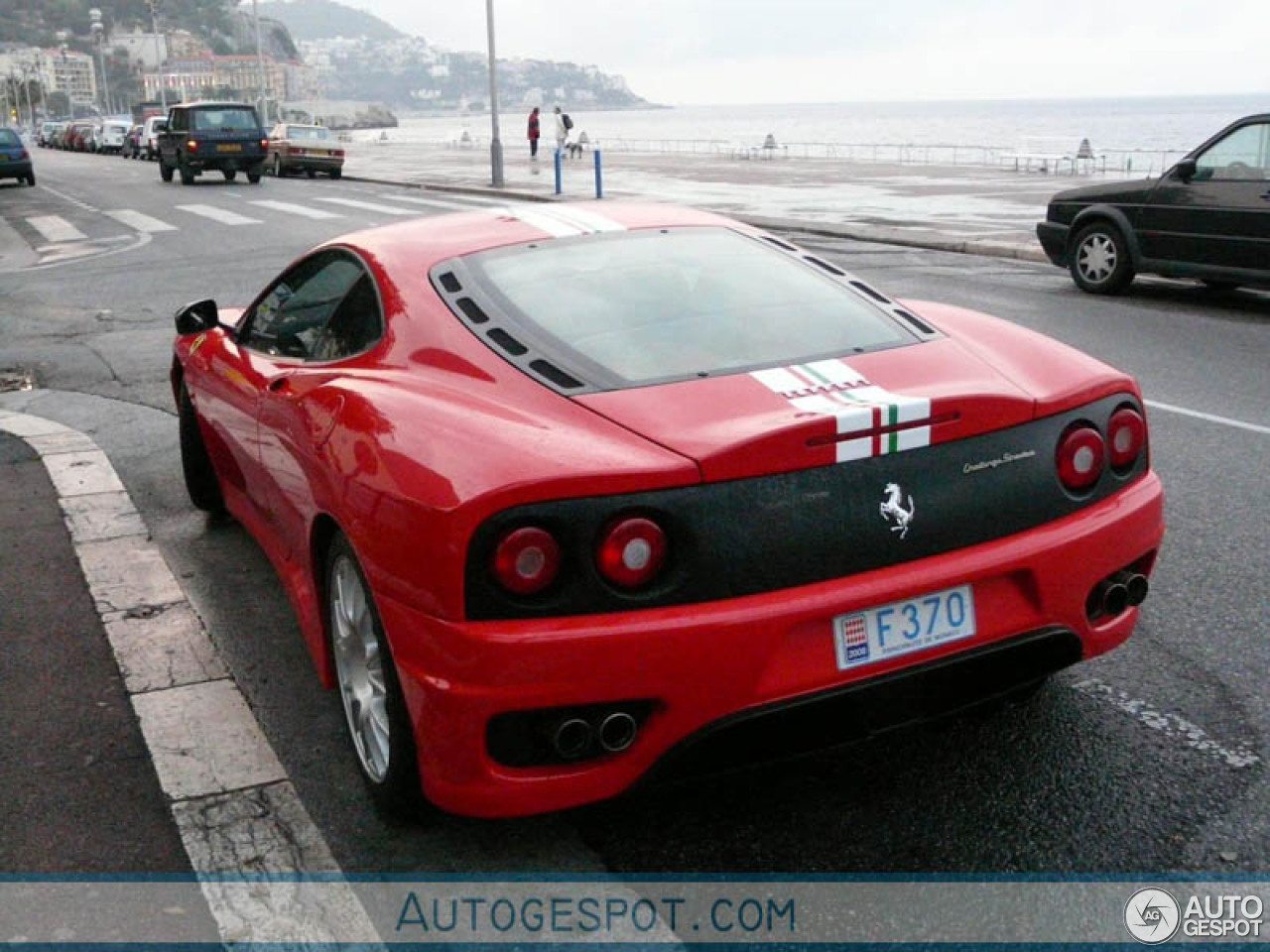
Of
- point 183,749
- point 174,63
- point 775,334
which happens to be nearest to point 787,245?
point 775,334

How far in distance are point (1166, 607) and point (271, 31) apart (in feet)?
687

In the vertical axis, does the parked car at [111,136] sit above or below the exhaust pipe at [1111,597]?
above

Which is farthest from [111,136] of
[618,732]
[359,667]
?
[618,732]

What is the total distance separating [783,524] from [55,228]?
2129 cm

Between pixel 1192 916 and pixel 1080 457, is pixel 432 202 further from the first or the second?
pixel 1192 916

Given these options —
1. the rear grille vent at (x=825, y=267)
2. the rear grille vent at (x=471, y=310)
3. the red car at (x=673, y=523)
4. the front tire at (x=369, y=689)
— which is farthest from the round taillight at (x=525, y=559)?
the rear grille vent at (x=825, y=267)

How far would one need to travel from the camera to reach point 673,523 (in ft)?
8.98

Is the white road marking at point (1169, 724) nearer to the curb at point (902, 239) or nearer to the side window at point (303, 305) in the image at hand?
the side window at point (303, 305)

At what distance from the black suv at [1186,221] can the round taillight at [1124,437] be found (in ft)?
27.5

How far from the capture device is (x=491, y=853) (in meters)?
3.09

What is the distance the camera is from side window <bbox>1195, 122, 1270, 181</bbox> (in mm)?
10758

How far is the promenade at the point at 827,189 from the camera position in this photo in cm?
1859

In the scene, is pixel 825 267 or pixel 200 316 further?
pixel 200 316

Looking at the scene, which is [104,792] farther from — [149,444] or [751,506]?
[149,444]
